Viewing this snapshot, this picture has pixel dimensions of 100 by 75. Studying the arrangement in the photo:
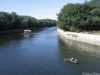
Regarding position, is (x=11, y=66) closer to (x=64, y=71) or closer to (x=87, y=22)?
(x=64, y=71)

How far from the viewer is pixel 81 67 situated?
28594 millimetres

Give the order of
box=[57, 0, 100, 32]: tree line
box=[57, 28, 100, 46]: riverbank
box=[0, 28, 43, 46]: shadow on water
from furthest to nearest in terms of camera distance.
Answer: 1. box=[57, 0, 100, 32]: tree line
2. box=[0, 28, 43, 46]: shadow on water
3. box=[57, 28, 100, 46]: riverbank

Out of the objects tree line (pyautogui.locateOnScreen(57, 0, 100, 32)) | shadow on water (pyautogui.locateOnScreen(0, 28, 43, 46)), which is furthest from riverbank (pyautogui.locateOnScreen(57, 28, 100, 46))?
shadow on water (pyautogui.locateOnScreen(0, 28, 43, 46))

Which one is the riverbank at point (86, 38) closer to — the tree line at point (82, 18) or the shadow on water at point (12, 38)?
the tree line at point (82, 18)

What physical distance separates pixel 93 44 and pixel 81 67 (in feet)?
75.2

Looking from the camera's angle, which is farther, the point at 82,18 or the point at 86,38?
the point at 82,18

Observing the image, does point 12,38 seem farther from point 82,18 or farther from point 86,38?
point 86,38

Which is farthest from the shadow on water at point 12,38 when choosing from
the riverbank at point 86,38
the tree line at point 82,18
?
the riverbank at point 86,38

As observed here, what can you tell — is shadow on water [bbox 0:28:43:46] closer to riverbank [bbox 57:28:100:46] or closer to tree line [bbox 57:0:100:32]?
tree line [bbox 57:0:100:32]

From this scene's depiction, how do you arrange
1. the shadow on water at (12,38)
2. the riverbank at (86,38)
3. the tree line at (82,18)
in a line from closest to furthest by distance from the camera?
the riverbank at (86,38) < the shadow on water at (12,38) < the tree line at (82,18)

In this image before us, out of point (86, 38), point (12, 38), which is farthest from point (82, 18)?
point (12, 38)

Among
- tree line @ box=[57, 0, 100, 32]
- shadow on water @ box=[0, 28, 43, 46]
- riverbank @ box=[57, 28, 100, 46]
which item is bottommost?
shadow on water @ box=[0, 28, 43, 46]

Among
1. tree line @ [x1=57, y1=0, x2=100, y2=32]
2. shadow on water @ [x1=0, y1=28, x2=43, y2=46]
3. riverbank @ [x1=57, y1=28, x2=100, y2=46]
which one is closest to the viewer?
riverbank @ [x1=57, y1=28, x2=100, y2=46]

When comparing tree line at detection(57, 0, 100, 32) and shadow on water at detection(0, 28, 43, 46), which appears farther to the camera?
tree line at detection(57, 0, 100, 32)
